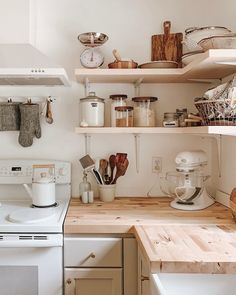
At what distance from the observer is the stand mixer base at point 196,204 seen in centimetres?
197

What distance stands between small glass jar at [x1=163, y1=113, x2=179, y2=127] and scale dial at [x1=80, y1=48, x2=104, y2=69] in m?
0.54

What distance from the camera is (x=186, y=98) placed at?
7.61ft

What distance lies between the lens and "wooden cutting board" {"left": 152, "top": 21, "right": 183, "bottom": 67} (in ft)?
7.32

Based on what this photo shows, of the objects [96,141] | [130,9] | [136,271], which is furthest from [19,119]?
[136,271]

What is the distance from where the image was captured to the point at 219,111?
164 centimetres

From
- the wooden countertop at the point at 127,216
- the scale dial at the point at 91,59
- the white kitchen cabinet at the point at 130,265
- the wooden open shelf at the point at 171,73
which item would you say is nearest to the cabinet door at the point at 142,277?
the white kitchen cabinet at the point at 130,265

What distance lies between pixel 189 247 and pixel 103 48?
1.47 meters

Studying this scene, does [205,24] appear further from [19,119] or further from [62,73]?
[19,119]

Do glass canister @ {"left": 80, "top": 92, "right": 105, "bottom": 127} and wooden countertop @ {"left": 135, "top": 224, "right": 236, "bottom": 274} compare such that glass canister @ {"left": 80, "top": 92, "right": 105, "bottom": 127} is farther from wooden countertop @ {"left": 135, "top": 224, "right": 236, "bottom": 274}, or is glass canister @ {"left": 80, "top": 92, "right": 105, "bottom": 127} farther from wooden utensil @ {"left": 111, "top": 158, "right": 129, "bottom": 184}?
wooden countertop @ {"left": 135, "top": 224, "right": 236, "bottom": 274}

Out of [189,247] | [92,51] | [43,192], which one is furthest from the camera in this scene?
[92,51]

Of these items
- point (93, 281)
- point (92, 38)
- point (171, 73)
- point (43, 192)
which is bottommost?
point (93, 281)

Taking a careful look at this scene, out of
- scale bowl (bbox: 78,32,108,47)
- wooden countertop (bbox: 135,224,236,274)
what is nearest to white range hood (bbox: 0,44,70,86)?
scale bowl (bbox: 78,32,108,47)

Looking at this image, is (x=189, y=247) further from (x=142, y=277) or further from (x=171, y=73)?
(x=171, y=73)

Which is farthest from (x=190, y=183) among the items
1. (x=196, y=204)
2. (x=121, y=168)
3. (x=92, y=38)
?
(x=92, y=38)
